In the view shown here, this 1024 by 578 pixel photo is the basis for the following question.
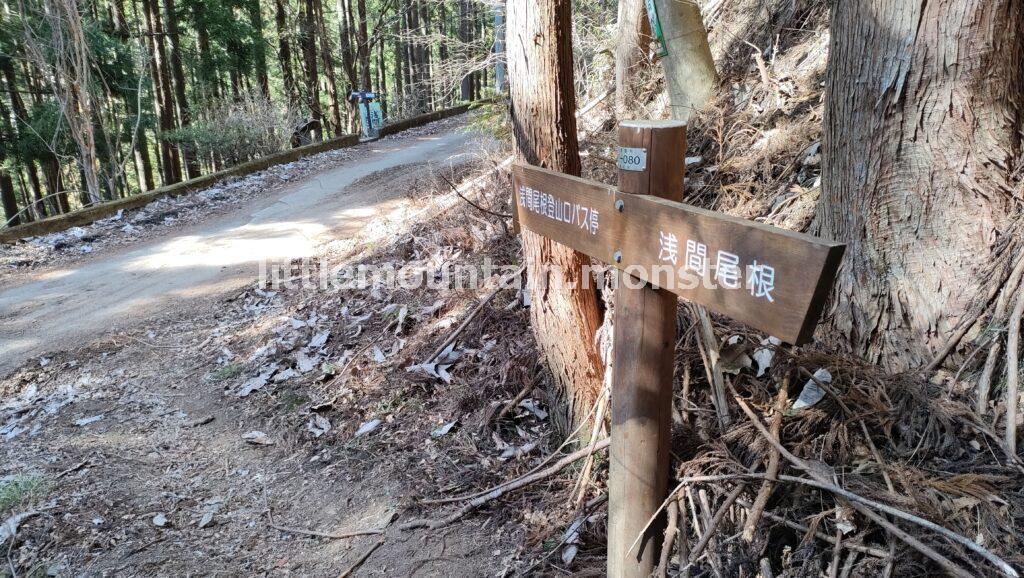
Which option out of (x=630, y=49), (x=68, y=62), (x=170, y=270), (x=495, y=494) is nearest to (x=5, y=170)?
(x=68, y=62)

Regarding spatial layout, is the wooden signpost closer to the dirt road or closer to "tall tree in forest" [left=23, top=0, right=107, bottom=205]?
the dirt road

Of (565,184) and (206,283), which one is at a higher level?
(565,184)

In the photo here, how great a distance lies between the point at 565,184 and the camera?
9.11 feet

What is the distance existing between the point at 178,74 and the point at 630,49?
1927 centimetres

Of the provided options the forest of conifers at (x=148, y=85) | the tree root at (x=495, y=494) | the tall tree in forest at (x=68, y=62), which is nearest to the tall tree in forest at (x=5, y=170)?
the forest of conifers at (x=148, y=85)

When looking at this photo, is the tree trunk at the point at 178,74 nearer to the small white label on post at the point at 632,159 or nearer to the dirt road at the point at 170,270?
the dirt road at the point at 170,270

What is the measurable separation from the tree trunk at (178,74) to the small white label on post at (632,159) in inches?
793

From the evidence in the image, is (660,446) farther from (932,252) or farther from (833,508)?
Result: (932,252)

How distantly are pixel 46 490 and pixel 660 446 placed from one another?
170 inches

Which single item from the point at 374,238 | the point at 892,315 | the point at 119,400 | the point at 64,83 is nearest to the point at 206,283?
the point at 374,238

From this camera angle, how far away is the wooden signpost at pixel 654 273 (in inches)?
69.8

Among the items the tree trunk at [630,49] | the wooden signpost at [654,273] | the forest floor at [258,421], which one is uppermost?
the tree trunk at [630,49]

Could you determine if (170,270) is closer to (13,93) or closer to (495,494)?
(495,494)

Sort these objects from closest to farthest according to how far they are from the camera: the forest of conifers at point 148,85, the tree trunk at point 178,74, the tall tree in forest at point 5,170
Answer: the forest of conifers at point 148,85 → the tall tree in forest at point 5,170 → the tree trunk at point 178,74
